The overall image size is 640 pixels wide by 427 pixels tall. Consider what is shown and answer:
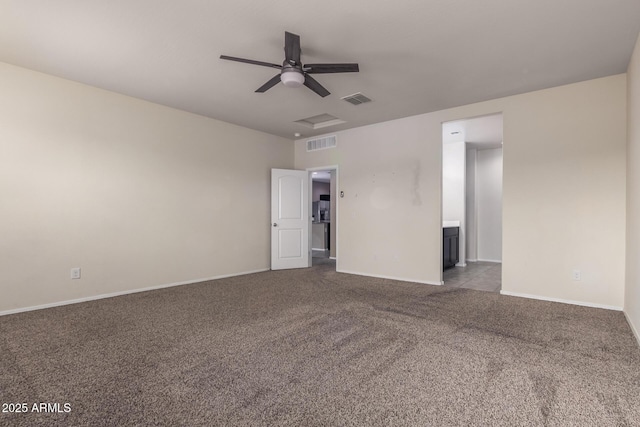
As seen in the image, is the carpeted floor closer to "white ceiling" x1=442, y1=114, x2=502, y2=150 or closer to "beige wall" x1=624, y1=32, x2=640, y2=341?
"beige wall" x1=624, y1=32, x2=640, y2=341

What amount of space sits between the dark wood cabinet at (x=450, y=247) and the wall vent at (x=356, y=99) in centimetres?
291

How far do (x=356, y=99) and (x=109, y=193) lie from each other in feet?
12.0

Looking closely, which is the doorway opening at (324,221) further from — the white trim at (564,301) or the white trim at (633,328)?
the white trim at (633,328)

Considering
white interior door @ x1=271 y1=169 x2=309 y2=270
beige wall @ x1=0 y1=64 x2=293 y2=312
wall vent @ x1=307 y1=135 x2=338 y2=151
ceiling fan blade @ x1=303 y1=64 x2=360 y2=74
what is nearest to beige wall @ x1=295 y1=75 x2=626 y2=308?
wall vent @ x1=307 y1=135 x2=338 y2=151

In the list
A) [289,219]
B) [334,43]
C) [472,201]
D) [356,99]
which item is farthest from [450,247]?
[334,43]

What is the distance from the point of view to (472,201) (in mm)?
7711

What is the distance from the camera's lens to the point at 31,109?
12.0ft

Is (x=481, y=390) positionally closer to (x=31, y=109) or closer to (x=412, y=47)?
(x=412, y=47)

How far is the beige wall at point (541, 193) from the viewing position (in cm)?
369

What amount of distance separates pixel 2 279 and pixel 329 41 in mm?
4349

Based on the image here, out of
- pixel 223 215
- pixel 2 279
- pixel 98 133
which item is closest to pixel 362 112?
pixel 223 215

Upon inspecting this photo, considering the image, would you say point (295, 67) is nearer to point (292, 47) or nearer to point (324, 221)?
point (292, 47)

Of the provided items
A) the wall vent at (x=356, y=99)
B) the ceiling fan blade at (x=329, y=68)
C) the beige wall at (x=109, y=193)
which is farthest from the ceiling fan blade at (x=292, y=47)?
the beige wall at (x=109, y=193)

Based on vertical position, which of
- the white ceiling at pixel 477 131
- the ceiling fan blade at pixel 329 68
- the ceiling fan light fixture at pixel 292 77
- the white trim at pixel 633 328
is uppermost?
the white ceiling at pixel 477 131
